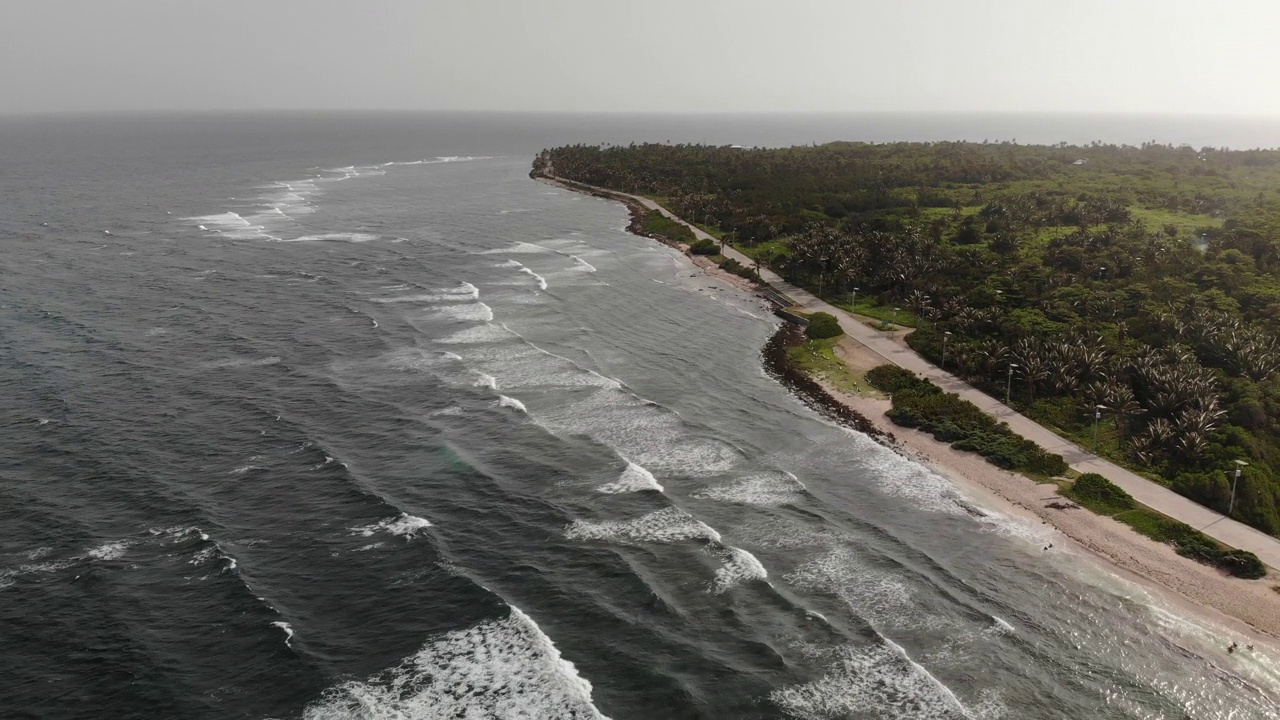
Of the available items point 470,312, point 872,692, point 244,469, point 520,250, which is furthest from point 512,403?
point 520,250

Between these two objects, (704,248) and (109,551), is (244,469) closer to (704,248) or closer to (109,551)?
(109,551)

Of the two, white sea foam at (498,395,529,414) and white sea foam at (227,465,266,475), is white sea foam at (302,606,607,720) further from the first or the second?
white sea foam at (498,395,529,414)

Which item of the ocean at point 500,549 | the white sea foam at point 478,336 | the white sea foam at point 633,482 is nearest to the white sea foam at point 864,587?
the ocean at point 500,549

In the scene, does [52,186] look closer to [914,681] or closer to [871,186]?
[871,186]

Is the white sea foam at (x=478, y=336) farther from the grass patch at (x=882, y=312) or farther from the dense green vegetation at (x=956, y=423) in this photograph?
the grass patch at (x=882, y=312)

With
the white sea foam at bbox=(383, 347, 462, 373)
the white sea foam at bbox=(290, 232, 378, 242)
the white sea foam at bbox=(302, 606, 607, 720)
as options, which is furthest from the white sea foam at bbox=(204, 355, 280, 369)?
the white sea foam at bbox=(290, 232, 378, 242)

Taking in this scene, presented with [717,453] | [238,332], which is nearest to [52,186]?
[238,332]
